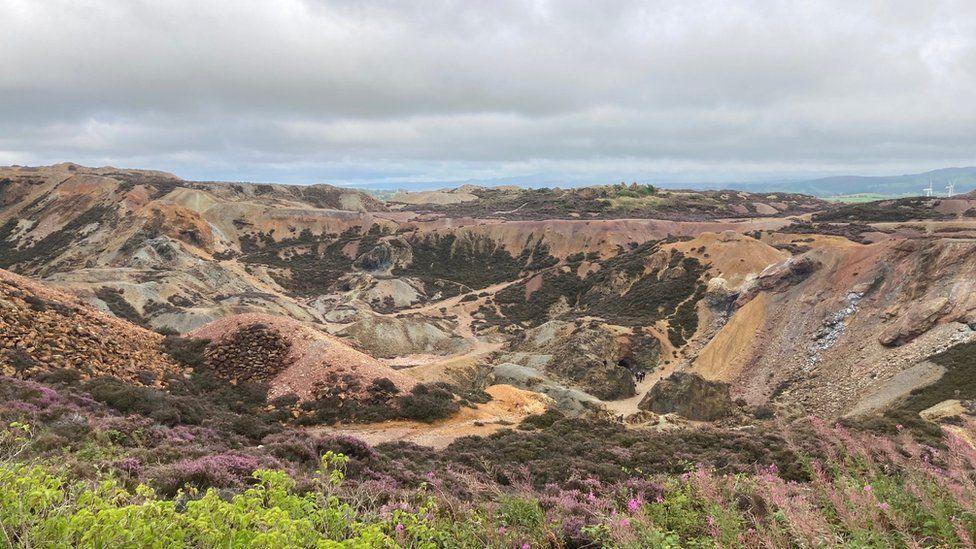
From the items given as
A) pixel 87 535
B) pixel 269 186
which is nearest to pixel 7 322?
pixel 87 535

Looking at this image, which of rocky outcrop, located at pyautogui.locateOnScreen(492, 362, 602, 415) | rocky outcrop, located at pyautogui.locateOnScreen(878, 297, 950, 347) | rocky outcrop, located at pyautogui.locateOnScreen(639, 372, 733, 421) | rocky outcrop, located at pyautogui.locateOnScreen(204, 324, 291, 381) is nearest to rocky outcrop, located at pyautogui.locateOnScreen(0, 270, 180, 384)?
rocky outcrop, located at pyautogui.locateOnScreen(204, 324, 291, 381)

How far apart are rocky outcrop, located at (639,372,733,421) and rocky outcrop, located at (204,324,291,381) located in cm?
2236

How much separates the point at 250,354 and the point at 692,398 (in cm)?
2517

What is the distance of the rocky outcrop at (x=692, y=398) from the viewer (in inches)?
1164

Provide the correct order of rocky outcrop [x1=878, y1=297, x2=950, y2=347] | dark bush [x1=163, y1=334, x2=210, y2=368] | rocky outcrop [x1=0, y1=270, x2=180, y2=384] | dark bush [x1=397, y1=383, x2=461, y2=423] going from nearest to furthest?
1. rocky outcrop [x1=0, y1=270, x2=180, y2=384]
2. dark bush [x1=397, y1=383, x2=461, y2=423]
3. dark bush [x1=163, y1=334, x2=210, y2=368]
4. rocky outcrop [x1=878, y1=297, x2=950, y2=347]

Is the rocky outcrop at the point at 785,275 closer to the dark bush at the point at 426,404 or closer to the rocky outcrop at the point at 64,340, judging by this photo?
the dark bush at the point at 426,404

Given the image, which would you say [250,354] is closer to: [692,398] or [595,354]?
[692,398]

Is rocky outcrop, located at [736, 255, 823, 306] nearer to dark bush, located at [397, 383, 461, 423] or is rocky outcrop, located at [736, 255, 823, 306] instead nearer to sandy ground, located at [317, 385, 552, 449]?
sandy ground, located at [317, 385, 552, 449]

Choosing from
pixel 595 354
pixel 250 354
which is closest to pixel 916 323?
pixel 595 354

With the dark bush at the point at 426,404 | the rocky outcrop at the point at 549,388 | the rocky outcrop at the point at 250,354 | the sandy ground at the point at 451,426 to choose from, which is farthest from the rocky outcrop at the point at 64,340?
the rocky outcrop at the point at 549,388

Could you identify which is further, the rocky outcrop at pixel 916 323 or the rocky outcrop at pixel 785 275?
the rocky outcrop at pixel 785 275

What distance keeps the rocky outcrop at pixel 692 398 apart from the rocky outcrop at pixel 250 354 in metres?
22.4

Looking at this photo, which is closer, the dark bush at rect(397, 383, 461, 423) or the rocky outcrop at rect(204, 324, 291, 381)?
the dark bush at rect(397, 383, 461, 423)

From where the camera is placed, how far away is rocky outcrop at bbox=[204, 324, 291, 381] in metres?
23.8
